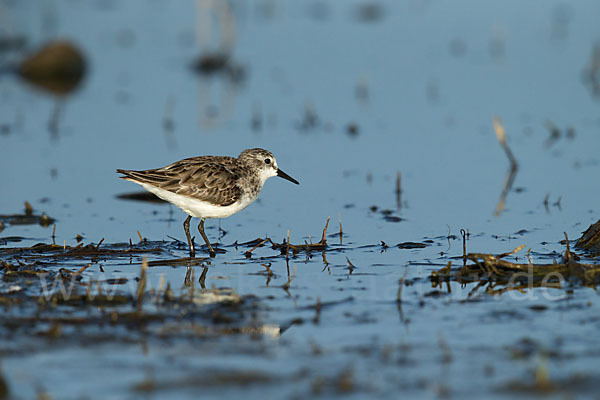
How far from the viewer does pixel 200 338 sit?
22.9 ft

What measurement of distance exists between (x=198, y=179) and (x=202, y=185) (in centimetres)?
10

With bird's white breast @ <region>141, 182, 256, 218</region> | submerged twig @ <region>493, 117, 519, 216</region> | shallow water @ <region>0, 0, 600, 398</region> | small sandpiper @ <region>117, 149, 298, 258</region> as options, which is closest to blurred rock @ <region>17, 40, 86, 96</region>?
shallow water @ <region>0, 0, 600, 398</region>

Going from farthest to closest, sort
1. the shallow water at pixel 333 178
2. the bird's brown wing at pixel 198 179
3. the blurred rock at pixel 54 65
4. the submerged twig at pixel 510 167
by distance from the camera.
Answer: the blurred rock at pixel 54 65
the submerged twig at pixel 510 167
the bird's brown wing at pixel 198 179
the shallow water at pixel 333 178

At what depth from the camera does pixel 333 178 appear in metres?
13.5

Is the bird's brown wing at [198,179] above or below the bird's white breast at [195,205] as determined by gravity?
above

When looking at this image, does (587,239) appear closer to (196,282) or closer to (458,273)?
(458,273)

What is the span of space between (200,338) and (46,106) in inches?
489

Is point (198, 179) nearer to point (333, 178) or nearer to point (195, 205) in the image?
point (195, 205)

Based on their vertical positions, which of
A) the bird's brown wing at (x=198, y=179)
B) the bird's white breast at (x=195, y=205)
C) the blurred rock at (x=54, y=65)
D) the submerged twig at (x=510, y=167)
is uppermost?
the blurred rock at (x=54, y=65)

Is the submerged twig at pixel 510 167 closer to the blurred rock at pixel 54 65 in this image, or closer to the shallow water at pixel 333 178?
the shallow water at pixel 333 178

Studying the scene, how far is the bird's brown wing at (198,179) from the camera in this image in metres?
10.1

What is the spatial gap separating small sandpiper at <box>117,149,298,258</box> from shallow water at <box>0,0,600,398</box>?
0.50 metres

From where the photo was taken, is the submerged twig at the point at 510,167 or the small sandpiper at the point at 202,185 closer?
the small sandpiper at the point at 202,185

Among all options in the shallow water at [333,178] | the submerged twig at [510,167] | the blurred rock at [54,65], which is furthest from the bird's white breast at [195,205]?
the blurred rock at [54,65]
